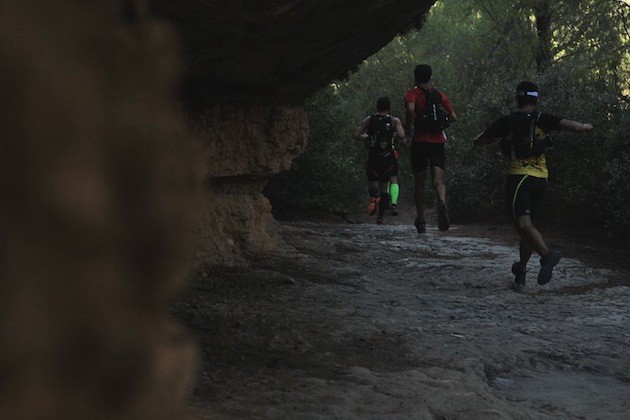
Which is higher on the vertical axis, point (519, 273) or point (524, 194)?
point (524, 194)

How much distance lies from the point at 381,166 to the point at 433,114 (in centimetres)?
328

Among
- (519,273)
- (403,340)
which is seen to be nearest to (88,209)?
(403,340)

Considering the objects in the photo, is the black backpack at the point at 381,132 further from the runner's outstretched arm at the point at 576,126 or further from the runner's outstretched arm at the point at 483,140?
the runner's outstretched arm at the point at 576,126

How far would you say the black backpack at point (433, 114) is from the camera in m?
9.37

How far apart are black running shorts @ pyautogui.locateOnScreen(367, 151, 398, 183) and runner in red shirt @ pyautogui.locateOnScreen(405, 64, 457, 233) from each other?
2886mm

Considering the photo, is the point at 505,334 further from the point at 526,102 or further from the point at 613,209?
the point at 613,209

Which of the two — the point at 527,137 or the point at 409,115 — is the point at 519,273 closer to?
the point at 527,137

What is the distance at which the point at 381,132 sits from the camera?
12.5 metres

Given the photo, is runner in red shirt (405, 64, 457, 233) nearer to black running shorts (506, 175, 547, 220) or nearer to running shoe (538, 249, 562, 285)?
black running shorts (506, 175, 547, 220)

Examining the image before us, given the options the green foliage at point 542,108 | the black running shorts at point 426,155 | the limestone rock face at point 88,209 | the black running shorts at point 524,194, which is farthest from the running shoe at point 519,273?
the limestone rock face at point 88,209

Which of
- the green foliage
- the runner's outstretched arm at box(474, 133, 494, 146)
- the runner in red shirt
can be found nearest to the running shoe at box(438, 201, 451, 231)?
the runner in red shirt

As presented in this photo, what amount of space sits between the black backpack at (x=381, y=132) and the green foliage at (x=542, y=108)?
2.91 feet

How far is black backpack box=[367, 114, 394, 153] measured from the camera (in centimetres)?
1240

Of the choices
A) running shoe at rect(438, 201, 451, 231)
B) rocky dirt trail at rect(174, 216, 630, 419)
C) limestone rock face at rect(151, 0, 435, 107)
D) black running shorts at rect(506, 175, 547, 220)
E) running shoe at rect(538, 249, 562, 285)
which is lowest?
rocky dirt trail at rect(174, 216, 630, 419)
